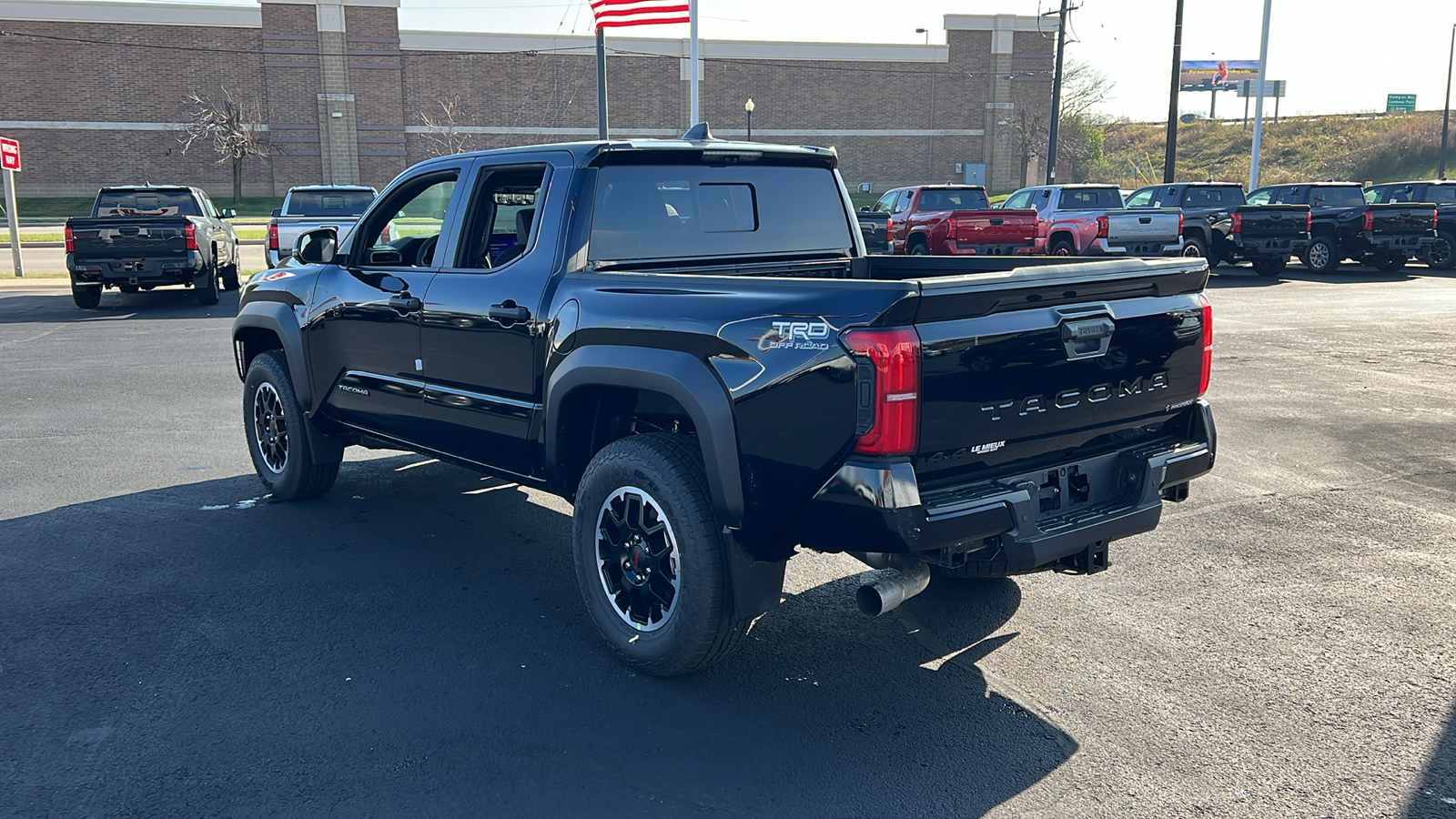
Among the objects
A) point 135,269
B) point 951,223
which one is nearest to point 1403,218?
point 951,223

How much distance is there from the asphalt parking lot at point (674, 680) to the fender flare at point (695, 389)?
0.81m

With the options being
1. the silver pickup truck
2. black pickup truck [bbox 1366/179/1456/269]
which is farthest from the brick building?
black pickup truck [bbox 1366/179/1456/269]

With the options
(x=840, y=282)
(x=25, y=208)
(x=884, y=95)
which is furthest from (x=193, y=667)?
(x=884, y=95)

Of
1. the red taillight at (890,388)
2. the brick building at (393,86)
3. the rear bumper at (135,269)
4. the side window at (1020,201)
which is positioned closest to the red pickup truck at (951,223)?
the side window at (1020,201)

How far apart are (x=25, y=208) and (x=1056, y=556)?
57594 millimetres

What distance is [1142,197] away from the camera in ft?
83.9

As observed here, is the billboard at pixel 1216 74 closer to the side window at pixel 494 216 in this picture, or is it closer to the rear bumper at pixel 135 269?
the rear bumper at pixel 135 269

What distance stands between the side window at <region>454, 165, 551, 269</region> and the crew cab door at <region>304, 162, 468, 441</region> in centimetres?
14

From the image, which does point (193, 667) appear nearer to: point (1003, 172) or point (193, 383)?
point (193, 383)

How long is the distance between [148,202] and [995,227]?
14.6m

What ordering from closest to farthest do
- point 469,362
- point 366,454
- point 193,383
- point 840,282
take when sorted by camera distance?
point 840,282, point 469,362, point 366,454, point 193,383

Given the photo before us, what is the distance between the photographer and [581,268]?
15.4 feet

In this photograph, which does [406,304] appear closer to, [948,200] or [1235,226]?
[948,200]

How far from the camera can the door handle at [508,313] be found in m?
4.75
